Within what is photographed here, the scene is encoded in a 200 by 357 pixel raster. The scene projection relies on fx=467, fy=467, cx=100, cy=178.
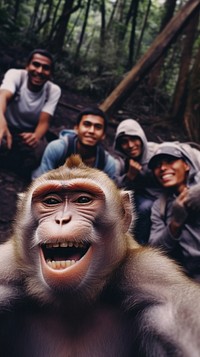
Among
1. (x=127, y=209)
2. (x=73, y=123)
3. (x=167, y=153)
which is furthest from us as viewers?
(x=73, y=123)

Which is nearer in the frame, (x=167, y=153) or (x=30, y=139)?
(x=167, y=153)

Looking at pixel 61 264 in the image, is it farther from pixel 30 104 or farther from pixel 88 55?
pixel 88 55

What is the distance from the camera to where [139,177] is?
483 centimetres

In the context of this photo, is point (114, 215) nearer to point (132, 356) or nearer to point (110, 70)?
point (132, 356)

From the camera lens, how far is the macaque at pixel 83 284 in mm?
2195

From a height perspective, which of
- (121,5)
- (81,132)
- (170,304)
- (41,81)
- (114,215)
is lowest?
(170,304)

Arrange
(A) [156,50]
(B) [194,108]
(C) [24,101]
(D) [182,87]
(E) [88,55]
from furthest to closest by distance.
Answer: (E) [88,55] < (D) [182,87] < (B) [194,108] < (A) [156,50] < (C) [24,101]

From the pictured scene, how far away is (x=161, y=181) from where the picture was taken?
425cm

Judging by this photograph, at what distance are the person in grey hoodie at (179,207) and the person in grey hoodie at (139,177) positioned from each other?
0.37m

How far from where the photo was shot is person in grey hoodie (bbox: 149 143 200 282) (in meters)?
3.92

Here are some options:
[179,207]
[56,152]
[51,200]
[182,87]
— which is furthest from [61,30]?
[51,200]

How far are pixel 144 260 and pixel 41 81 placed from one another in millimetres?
3869

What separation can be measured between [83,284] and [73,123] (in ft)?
24.7

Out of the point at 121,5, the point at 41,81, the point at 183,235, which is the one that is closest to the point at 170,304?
the point at 183,235
